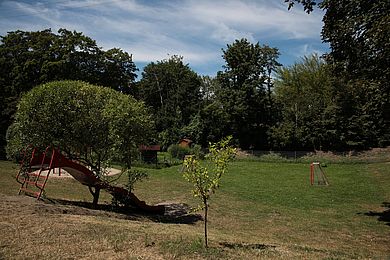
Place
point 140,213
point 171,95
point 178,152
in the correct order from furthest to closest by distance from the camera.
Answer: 1. point 171,95
2. point 178,152
3. point 140,213

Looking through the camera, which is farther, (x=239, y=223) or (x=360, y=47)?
(x=239, y=223)

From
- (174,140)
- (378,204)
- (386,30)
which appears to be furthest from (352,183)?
(174,140)

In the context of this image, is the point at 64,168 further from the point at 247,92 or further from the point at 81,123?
the point at 247,92

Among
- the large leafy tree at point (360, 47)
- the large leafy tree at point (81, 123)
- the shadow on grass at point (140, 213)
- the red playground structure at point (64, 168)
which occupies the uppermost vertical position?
the large leafy tree at point (360, 47)

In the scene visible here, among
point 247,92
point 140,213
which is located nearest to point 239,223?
point 140,213

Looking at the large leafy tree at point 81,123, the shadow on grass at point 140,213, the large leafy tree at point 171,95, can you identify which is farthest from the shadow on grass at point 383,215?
the large leafy tree at point 171,95

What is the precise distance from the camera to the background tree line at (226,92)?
119 ft

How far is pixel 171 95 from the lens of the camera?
59.9 metres

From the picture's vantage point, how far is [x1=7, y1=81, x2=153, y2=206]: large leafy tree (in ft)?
46.6

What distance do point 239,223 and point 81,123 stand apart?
8.18 metres

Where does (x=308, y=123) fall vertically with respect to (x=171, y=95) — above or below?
below

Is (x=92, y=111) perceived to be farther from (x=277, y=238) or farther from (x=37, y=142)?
(x=277, y=238)

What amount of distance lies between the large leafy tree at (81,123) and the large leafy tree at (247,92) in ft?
107

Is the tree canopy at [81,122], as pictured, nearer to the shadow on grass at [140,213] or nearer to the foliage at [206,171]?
the shadow on grass at [140,213]
